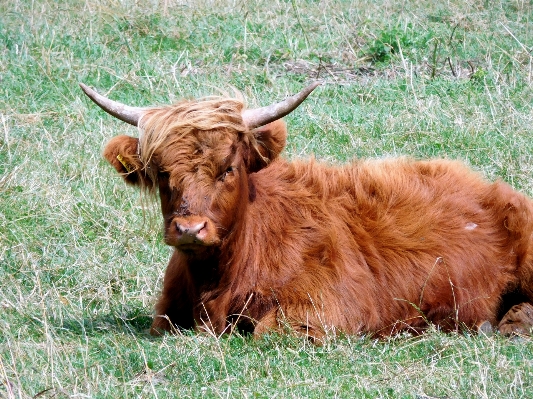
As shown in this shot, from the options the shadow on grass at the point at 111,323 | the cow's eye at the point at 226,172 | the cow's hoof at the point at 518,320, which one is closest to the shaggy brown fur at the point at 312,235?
the cow's eye at the point at 226,172

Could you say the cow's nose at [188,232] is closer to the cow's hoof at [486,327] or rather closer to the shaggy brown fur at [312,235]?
the shaggy brown fur at [312,235]

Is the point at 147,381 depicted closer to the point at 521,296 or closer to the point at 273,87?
the point at 521,296

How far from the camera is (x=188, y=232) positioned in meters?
5.59

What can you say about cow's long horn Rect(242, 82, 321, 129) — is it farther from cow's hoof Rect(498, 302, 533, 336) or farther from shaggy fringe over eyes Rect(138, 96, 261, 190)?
cow's hoof Rect(498, 302, 533, 336)

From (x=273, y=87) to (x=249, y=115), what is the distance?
4266mm

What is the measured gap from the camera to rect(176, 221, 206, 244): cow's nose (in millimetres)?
5594

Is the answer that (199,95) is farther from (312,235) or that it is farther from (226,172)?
(226,172)

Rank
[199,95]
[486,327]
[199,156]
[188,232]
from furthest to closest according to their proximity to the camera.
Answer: [199,95], [486,327], [199,156], [188,232]

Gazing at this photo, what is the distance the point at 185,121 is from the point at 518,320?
8.18ft

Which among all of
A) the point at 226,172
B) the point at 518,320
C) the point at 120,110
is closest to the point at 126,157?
the point at 120,110

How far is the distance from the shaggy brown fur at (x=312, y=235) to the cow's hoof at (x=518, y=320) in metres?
0.11

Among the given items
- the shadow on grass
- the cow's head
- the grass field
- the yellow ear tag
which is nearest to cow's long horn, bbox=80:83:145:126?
the cow's head

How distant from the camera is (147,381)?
509cm

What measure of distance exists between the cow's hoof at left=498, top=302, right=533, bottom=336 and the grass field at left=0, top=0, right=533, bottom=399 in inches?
16.2
